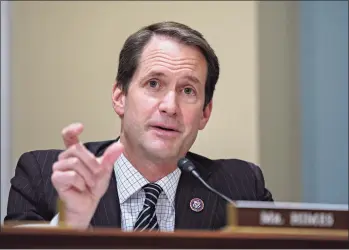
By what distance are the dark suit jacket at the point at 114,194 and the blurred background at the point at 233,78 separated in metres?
0.72

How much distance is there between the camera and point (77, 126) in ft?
3.87

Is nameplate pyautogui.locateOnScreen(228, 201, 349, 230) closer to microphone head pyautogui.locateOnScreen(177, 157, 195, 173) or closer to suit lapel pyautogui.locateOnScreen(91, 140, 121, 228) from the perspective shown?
microphone head pyautogui.locateOnScreen(177, 157, 195, 173)

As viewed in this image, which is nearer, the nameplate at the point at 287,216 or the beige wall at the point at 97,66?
the nameplate at the point at 287,216

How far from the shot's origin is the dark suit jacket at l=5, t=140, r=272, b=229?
5.08 feet

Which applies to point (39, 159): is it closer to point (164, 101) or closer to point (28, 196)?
point (28, 196)

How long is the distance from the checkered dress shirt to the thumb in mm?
354

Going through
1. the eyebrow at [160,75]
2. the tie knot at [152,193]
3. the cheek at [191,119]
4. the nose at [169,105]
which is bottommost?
the tie knot at [152,193]

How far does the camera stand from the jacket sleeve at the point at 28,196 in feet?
5.10

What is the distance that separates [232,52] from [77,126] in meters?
1.43

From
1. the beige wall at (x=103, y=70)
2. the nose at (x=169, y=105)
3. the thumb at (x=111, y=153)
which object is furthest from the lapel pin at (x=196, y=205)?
the beige wall at (x=103, y=70)

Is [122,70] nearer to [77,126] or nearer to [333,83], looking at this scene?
[77,126]

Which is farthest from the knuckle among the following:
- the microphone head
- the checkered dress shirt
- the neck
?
the neck

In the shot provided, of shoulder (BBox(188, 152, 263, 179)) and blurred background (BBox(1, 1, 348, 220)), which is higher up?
blurred background (BBox(1, 1, 348, 220))

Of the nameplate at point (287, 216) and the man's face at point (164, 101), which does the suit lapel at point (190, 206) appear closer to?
the man's face at point (164, 101)
